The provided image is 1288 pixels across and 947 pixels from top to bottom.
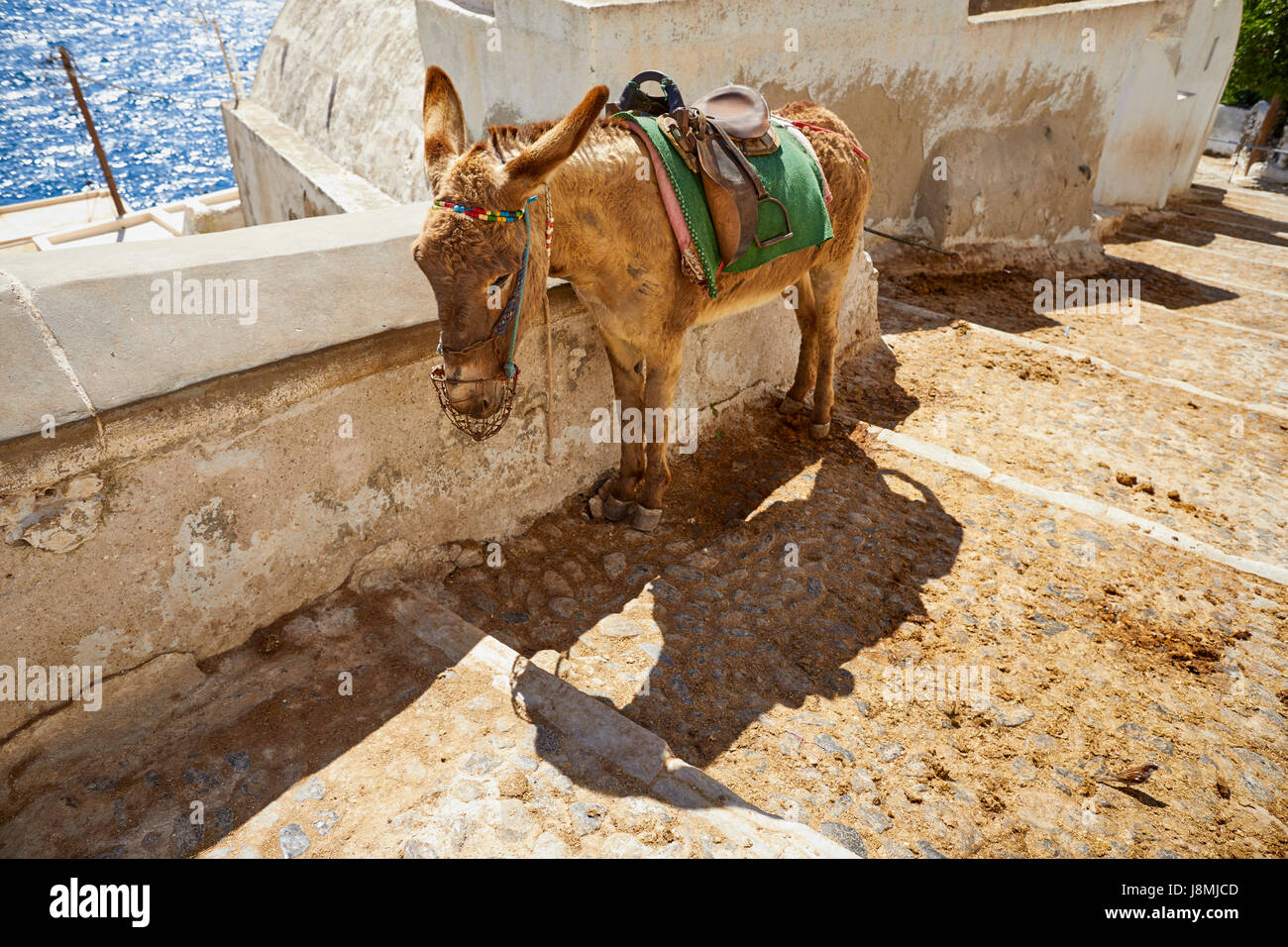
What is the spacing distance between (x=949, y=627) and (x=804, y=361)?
2818mm

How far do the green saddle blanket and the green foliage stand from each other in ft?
83.3

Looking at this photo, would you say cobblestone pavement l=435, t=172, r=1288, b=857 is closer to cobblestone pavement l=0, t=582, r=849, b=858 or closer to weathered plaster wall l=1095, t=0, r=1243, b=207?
cobblestone pavement l=0, t=582, r=849, b=858

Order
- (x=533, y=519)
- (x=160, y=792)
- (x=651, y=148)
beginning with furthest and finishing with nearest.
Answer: (x=533, y=519) < (x=651, y=148) < (x=160, y=792)

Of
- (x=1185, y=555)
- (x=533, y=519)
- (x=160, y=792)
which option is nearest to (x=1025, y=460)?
(x=1185, y=555)

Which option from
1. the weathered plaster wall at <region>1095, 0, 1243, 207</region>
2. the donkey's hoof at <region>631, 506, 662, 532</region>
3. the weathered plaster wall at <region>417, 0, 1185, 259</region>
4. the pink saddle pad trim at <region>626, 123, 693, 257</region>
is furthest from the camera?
the weathered plaster wall at <region>1095, 0, 1243, 207</region>

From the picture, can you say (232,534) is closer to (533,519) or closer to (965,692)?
(533,519)

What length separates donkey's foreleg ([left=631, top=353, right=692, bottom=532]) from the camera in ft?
15.1

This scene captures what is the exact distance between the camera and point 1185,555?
17.7 ft

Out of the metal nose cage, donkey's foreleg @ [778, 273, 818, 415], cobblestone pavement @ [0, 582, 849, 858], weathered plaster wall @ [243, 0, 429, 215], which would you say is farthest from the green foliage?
cobblestone pavement @ [0, 582, 849, 858]

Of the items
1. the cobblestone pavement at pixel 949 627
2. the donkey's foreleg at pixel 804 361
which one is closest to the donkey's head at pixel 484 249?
the cobblestone pavement at pixel 949 627

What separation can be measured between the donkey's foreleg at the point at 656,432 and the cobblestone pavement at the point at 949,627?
0.71ft

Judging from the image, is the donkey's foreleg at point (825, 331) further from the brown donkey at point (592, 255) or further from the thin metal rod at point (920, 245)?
the thin metal rod at point (920, 245)

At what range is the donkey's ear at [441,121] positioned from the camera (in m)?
3.42
